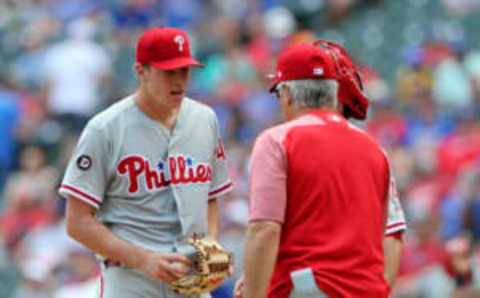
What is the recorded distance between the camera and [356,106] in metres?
4.78

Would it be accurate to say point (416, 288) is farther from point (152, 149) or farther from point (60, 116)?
point (60, 116)

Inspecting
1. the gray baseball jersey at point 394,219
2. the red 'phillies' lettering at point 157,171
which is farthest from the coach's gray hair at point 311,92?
the red 'phillies' lettering at point 157,171

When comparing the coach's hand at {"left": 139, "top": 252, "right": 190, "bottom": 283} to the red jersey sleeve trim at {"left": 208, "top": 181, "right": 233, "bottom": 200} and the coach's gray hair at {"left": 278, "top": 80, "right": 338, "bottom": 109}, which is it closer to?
the red jersey sleeve trim at {"left": 208, "top": 181, "right": 233, "bottom": 200}

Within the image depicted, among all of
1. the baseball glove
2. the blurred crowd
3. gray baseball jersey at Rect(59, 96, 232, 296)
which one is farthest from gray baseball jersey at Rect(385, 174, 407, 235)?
the blurred crowd

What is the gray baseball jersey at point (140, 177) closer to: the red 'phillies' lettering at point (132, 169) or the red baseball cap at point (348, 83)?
the red 'phillies' lettering at point (132, 169)

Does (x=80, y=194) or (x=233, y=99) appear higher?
(x=80, y=194)

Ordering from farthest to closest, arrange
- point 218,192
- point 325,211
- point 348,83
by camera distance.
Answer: point 218,192 → point 348,83 → point 325,211

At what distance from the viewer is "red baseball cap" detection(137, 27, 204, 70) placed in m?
4.93

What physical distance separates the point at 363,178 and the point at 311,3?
11276 millimetres

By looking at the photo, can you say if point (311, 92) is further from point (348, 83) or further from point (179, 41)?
point (179, 41)

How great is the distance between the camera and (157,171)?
16.5ft

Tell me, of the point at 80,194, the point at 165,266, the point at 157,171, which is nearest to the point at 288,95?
the point at 157,171

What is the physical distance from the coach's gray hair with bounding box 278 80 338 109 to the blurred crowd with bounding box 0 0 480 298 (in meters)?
2.12

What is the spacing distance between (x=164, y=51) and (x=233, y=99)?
770 centimetres
